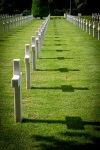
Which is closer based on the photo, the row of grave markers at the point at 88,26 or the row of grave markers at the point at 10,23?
the row of grave markers at the point at 88,26

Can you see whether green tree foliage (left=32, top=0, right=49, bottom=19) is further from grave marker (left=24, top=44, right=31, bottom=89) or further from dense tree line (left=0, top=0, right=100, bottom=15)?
grave marker (left=24, top=44, right=31, bottom=89)

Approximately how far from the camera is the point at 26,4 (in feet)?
282

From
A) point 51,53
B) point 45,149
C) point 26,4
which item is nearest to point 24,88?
point 45,149

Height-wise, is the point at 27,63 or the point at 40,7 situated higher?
the point at 27,63

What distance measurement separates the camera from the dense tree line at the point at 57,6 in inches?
2786

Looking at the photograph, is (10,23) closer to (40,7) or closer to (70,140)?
(70,140)

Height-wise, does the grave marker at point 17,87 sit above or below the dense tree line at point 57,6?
above

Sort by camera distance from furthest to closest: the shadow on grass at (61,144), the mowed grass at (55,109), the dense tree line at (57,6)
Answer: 1. the dense tree line at (57,6)
2. the mowed grass at (55,109)
3. the shadow on grass at (61,144)

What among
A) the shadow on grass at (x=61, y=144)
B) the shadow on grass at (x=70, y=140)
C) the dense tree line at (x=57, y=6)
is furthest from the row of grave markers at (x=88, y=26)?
the dense tree line at (x=57, y=6)

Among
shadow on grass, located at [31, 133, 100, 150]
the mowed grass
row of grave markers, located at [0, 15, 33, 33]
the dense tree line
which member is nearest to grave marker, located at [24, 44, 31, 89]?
the mowed grass

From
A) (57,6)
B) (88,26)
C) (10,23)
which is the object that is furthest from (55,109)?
(57,6)

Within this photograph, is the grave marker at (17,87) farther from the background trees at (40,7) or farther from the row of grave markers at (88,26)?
the background trees at (40,7)

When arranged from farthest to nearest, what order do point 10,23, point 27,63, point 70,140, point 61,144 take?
point 10,23
point 27,63
point 70,140
point 61,144

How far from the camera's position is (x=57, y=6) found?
9419 cm
